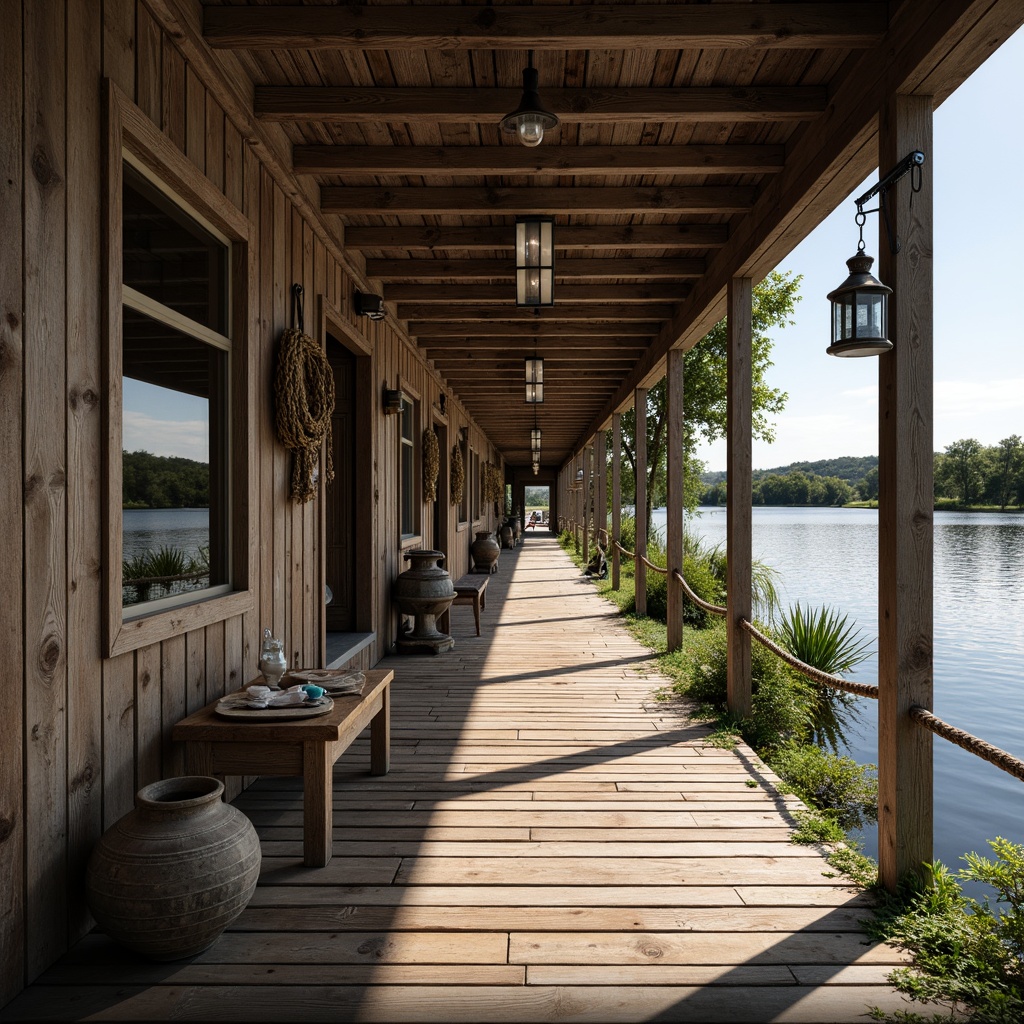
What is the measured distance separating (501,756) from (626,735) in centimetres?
80

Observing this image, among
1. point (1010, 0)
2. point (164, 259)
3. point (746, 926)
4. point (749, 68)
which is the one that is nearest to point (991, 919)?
point (746, 926)

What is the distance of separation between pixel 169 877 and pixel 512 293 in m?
4.87

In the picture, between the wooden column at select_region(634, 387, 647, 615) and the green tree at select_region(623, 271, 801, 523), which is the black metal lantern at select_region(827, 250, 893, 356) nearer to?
the wooden column at select_region(634, 387, 647, 615)

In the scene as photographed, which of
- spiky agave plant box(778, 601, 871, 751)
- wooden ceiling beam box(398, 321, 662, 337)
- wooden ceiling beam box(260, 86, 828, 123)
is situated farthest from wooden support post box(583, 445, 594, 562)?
wooden ceiling beam box(260, 86, 828, 123)

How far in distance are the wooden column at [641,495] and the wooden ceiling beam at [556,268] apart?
10.6 feet

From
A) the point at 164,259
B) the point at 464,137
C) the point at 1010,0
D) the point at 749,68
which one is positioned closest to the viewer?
the point at 1010,0

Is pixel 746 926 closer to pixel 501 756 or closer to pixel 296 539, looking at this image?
pixel 501 756

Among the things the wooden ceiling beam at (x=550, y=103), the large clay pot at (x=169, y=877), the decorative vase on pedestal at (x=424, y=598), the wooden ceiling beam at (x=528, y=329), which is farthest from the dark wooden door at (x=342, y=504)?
the large clay pot at (x=169, y=877)

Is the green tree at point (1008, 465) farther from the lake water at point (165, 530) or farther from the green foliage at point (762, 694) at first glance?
the lake water at point (165, 530)

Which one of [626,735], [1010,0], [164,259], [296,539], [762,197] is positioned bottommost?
[626,735]

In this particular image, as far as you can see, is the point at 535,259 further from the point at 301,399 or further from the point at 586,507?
the point at 586,507

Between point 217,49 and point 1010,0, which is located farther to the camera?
point 217,49

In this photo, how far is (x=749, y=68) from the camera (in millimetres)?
3020

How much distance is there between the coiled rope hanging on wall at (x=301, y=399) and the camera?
3549 mm
